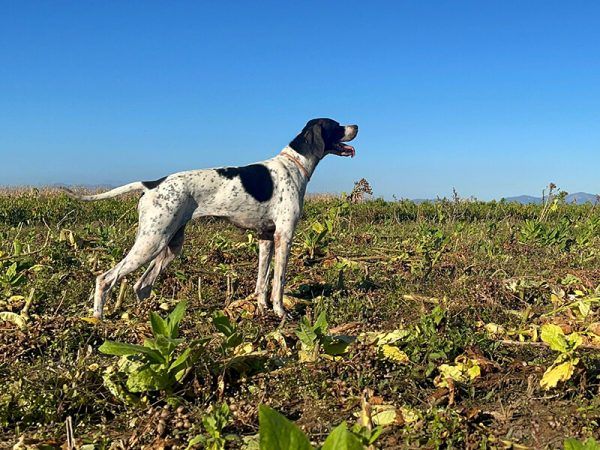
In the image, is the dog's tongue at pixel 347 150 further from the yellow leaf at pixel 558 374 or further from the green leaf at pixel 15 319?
the green leaf at pixel 15 319

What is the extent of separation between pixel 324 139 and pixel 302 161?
374 millimetres

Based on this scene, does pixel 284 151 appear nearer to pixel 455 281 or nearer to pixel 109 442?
pixel 455 281

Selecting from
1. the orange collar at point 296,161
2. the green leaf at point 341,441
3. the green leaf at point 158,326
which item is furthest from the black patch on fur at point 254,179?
the green leaf at point 341,441

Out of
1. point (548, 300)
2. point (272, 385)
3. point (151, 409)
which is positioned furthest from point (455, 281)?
point (151, 409)

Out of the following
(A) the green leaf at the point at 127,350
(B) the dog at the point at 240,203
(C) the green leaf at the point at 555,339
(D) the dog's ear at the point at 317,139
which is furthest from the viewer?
(D) the dog's ear at the point at 317,139

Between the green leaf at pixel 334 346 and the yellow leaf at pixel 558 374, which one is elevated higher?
the green leaf at pixel 334 346

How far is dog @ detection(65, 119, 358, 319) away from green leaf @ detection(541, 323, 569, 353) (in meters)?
2.42

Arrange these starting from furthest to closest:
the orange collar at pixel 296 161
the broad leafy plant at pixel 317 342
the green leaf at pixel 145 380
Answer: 1. the orange collar at pixel 296 161
2. the broad leafy plant at pixel 317 342
3. the green leaf at pixel 145 380

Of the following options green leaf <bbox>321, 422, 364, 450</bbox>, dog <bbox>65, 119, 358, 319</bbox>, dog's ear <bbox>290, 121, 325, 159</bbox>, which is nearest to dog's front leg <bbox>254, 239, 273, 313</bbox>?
dog <bbox>65, 119, 358, 319</bbox>

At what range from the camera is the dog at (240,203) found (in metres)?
4.62

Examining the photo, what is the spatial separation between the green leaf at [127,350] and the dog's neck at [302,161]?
108 inches

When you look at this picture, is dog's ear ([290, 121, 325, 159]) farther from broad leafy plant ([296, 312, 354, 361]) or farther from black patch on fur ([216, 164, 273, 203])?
broad leafy plant ([296, 312, 354, 361])

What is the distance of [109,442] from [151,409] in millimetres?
282

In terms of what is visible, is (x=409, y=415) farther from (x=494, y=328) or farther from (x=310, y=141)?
(x=310, y=141)
